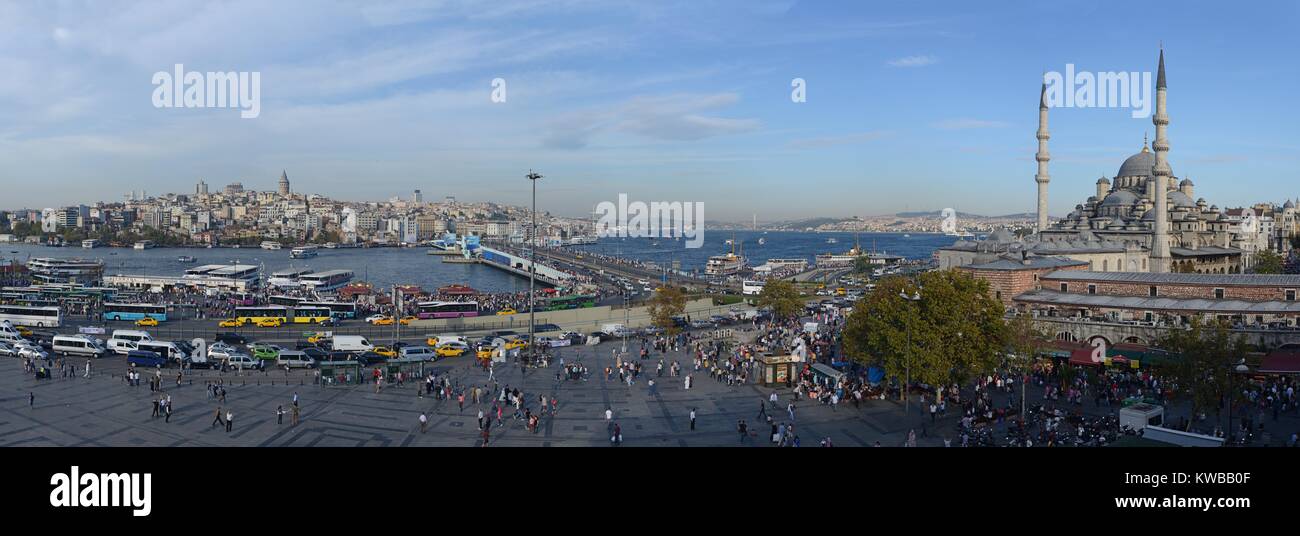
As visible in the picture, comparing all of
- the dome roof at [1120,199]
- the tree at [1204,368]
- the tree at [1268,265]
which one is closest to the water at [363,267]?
the dome roof at [1120,199]

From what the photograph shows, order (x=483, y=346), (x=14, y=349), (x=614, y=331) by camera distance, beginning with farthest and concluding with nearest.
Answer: (x=614, y=331) < (x=483, y=346) < (x=14, y=349)

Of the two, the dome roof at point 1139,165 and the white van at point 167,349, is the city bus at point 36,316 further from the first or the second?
the dome roof at point 1139,165

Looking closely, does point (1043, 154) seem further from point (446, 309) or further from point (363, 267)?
point (363, 267)

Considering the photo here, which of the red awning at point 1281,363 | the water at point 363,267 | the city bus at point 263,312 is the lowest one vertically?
the water at point 363,267

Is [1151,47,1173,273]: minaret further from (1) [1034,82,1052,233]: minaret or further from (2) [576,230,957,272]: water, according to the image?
(2) [576,230,957,272]: water

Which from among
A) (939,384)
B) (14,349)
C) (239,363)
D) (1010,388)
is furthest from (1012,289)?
(14,349)
